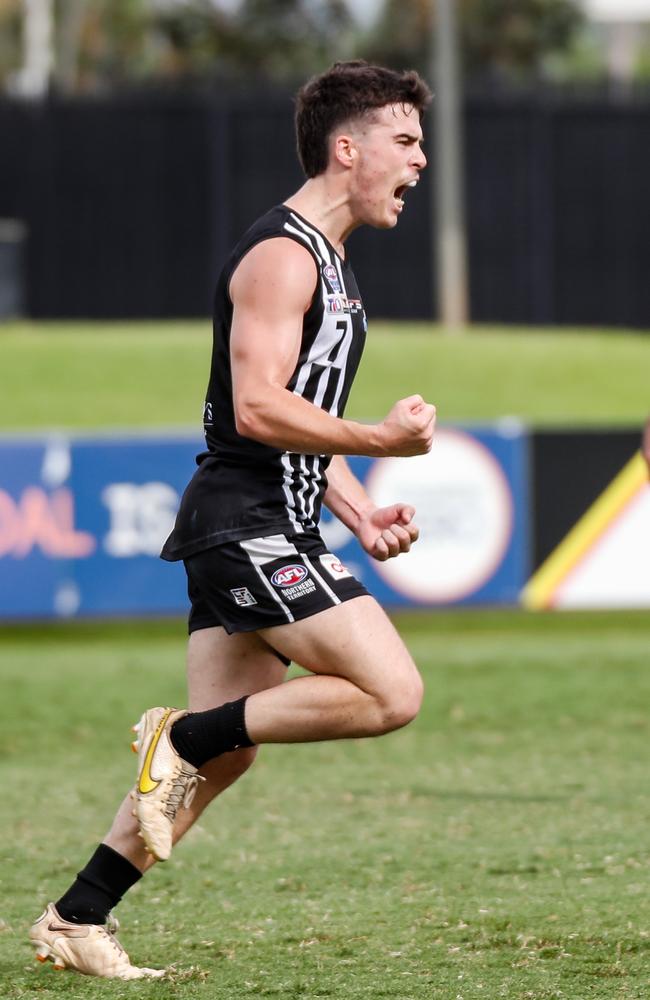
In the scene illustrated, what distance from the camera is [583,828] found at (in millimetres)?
6523

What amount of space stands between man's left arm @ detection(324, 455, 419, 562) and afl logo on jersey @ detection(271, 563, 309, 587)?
30 cm

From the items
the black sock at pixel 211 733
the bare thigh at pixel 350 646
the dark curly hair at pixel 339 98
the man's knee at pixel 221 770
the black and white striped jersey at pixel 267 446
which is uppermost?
the dark curly hair at pixel 339 98

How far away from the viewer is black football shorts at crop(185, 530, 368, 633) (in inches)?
174

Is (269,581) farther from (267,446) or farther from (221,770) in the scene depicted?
(221,770)

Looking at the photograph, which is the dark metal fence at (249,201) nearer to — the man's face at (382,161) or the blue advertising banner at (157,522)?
the blue advertising banner at (157,522)

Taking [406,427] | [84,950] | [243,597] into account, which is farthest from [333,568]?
[84,950]

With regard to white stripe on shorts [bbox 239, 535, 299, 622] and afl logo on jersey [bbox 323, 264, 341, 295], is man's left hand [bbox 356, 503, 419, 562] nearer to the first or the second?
white stripe on shorts [bbox 239, 535, 299, 622]

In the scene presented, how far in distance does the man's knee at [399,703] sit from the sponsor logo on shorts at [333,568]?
0.98ft

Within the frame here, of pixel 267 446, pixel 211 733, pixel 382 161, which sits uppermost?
pixel 382 161

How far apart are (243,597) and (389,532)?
0.46 m

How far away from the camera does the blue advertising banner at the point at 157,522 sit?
37.7ft

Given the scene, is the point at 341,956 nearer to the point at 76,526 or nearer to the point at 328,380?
the point at 328,380

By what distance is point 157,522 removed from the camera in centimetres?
1161

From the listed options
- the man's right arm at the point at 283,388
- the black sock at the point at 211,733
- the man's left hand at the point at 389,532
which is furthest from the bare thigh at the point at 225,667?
the man's right arm at the point at 283,388
